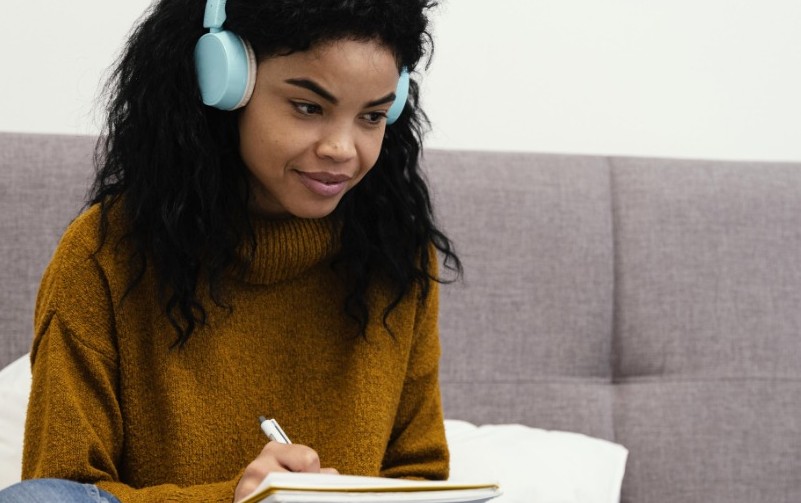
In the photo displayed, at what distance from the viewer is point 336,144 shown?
1.07 m

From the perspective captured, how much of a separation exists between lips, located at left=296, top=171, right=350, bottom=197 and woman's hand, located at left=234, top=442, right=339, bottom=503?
262mm

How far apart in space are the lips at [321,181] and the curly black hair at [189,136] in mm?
100

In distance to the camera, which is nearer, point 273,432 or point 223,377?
point 273,432

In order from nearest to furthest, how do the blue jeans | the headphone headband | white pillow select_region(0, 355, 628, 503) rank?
the blue jeans
the headphone headband
white pillow select_region(0, 355, 628, 503)

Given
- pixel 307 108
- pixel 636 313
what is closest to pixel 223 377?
→ pixel 307 108

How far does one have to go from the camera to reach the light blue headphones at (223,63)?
1.05m

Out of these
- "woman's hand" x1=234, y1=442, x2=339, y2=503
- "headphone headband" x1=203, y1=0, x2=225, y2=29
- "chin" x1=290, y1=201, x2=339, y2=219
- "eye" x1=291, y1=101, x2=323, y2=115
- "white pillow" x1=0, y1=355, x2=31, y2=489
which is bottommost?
"white pillow" x1=0, y1=355, x2=31, y2=489

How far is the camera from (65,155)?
170 cm

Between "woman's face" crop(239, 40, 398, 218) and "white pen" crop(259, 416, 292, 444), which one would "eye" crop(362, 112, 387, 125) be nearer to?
"woman's face" crop(239, 40, 398, 218)

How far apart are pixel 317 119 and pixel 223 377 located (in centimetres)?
33

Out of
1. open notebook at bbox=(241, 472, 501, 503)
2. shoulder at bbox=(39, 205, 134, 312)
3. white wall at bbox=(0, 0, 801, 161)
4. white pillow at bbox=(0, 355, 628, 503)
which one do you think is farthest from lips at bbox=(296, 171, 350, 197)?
white wall at bbox=(0, 0, 801, 161)

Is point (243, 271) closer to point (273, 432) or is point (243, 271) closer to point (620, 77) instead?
point (273, 432)

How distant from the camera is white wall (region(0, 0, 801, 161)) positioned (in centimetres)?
203

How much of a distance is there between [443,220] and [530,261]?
0.53 ft
